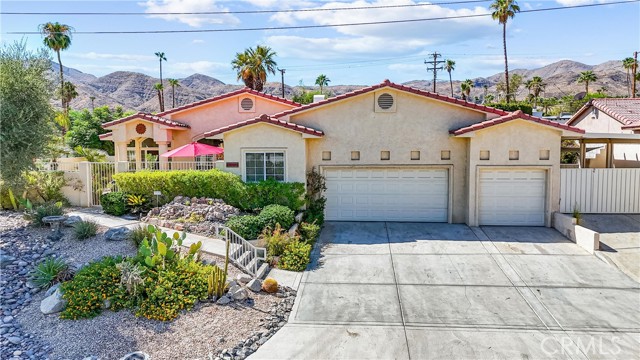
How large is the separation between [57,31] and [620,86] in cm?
14213

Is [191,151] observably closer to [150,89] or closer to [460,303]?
[460,303]

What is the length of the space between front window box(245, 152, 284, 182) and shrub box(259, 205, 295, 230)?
274 cm

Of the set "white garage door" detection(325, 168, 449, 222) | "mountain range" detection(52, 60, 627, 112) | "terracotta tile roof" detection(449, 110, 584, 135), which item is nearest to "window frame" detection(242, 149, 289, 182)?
"white garage door" detection(325, 168, 449, 222)

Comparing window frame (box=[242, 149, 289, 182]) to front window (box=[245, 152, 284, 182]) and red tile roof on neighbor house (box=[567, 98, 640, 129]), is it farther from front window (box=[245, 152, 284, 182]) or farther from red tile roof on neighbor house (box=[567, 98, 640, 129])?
red tile roof on neighbor house (box=[567, 98, 640, 129])

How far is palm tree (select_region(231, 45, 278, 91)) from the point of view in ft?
124

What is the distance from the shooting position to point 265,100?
2386cm

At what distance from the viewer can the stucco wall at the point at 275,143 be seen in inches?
693

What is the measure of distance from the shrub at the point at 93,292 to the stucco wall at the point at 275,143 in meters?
8.42

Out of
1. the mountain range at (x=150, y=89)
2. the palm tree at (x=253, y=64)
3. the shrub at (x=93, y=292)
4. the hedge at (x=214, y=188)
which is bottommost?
the shrub at (x=93, y=292)

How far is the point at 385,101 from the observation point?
59.4 ft

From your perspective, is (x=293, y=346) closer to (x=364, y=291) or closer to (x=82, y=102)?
(x=364, y=291)

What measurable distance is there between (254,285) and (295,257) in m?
2.39

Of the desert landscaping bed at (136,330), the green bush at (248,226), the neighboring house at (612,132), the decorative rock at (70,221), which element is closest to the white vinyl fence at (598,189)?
the neighboring house at (612,132)

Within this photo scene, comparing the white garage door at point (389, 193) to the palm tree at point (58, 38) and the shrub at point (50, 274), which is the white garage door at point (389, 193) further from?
the palm tree at point (58, 38)
